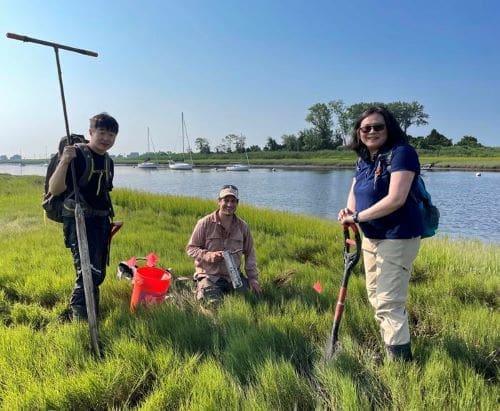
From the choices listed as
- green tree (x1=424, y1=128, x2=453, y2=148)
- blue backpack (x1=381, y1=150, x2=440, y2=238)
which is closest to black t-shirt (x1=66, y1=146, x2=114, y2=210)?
blue backpack (x1=381, y1=150, x2=440, y2=238)

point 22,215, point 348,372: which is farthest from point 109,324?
point 22,215

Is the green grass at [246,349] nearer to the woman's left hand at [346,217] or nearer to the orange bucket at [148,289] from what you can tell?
the orange bucket at [148,289]

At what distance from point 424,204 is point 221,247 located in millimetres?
2296

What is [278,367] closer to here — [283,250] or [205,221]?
[205,221]

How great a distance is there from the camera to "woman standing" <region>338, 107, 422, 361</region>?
2.63 meters

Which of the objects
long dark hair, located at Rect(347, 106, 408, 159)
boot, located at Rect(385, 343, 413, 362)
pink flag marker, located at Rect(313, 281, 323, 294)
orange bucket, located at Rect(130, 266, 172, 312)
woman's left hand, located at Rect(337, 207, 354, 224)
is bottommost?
pink flag marker, located at Rect(313, 281, 323, 294)

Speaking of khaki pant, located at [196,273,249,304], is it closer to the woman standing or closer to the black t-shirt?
the black t-shirt

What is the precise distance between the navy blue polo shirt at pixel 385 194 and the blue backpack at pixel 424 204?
0.07 ft

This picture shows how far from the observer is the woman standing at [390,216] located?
2.63m

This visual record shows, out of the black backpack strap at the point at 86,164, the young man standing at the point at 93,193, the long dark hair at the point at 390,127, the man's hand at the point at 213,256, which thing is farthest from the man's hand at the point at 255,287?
the long dark hair at the point at 390,127

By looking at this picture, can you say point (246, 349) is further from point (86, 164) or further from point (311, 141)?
point (311, 141)

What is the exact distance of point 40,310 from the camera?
3969 mm

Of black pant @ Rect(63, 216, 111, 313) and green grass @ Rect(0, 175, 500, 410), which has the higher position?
black pant @ Rect(63, 216, 111, 313)

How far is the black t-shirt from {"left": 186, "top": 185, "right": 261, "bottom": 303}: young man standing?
1.14m
